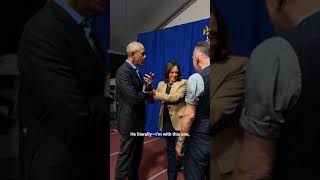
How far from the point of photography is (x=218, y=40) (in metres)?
1.41

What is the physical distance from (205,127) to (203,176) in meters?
0.25

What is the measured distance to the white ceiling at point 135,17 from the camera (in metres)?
1.44

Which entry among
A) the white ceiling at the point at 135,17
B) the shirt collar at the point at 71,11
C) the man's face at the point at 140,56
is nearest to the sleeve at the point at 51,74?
the shirt collar at the point at 71,11

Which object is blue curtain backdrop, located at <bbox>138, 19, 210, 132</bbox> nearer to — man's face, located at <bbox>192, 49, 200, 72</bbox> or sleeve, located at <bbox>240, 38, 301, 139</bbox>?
man's face, located at <bbox>192, 49, 200, 72</bbox>

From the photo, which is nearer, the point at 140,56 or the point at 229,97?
the point at 229,97

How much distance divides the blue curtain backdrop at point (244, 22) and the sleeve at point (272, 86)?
0.48 meters

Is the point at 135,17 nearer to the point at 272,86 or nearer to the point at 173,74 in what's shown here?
the point at 173,74

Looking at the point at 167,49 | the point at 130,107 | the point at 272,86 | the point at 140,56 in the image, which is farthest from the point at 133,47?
the point at 272,86

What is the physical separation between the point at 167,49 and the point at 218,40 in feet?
0.93

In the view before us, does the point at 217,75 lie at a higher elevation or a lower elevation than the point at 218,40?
lower

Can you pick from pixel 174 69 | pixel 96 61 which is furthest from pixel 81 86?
pixel 174 69

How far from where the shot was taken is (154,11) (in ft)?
5.07

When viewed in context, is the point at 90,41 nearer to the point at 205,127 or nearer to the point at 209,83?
the point at 209,83

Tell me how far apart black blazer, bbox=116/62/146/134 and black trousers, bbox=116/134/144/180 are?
4 centimetres
